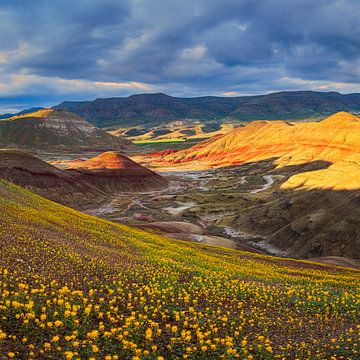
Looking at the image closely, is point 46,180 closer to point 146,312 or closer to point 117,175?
point 117,175

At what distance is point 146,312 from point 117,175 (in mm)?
125666

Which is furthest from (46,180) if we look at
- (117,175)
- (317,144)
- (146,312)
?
(317,144)

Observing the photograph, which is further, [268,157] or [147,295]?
[268,157]

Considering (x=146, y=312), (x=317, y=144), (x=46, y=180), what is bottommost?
(x=146, y=312)

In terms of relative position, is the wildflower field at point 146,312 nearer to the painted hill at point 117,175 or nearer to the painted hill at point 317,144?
the painted hill at point 117,175

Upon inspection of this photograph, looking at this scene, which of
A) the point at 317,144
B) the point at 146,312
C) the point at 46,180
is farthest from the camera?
the point at 317,144

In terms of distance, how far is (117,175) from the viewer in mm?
135250

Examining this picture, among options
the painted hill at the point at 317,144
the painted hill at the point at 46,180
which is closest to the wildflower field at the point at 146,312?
the painted hill at the point at 46,180

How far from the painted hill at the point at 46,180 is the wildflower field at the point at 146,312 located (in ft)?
281

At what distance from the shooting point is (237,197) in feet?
340

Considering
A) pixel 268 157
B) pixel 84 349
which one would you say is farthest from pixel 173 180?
pixel 84 349

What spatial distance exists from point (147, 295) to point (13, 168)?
336 ft

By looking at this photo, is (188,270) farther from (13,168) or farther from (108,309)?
(13,168)

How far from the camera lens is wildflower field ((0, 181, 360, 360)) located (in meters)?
8.95
